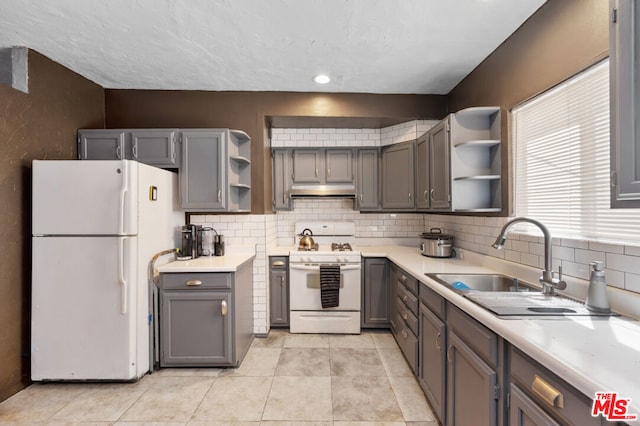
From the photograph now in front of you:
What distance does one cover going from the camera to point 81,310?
7.39 ft

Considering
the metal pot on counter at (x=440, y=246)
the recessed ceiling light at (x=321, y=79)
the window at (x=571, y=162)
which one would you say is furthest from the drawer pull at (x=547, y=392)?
the recessed ceiling light at (x=321, y=79)

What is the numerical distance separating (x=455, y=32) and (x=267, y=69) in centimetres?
158

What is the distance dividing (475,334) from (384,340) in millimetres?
1860

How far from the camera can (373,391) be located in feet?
7.36

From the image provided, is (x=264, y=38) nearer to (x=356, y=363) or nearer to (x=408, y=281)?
(x=408, y=281)

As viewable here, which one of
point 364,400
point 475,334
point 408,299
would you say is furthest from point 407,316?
point 475,334

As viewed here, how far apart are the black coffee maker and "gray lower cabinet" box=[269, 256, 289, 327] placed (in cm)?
82

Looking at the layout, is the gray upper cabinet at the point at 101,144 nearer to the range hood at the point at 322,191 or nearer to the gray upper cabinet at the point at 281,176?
the gray upper cabinet at the point at 281,176

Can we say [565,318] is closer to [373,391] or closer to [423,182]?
[373,391]

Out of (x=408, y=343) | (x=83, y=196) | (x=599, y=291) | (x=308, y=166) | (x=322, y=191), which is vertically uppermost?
(x=308, y=166)

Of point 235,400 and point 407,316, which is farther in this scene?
point 407,316

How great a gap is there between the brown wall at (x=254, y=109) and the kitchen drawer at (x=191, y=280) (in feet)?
3.11

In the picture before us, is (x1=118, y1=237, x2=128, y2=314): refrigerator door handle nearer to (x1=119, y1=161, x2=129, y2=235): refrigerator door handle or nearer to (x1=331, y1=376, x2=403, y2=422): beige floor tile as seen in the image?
(x1=119, y1=161, x2=129, y2=235): refrigerator door handle

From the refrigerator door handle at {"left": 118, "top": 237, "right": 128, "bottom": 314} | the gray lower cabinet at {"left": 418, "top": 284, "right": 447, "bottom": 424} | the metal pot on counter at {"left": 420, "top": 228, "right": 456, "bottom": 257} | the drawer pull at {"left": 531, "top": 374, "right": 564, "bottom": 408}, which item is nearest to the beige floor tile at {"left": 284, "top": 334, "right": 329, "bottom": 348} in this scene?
the gray lower cabinet at {"left": 418, "top": 284, "right": 447, "bottom": 424}
